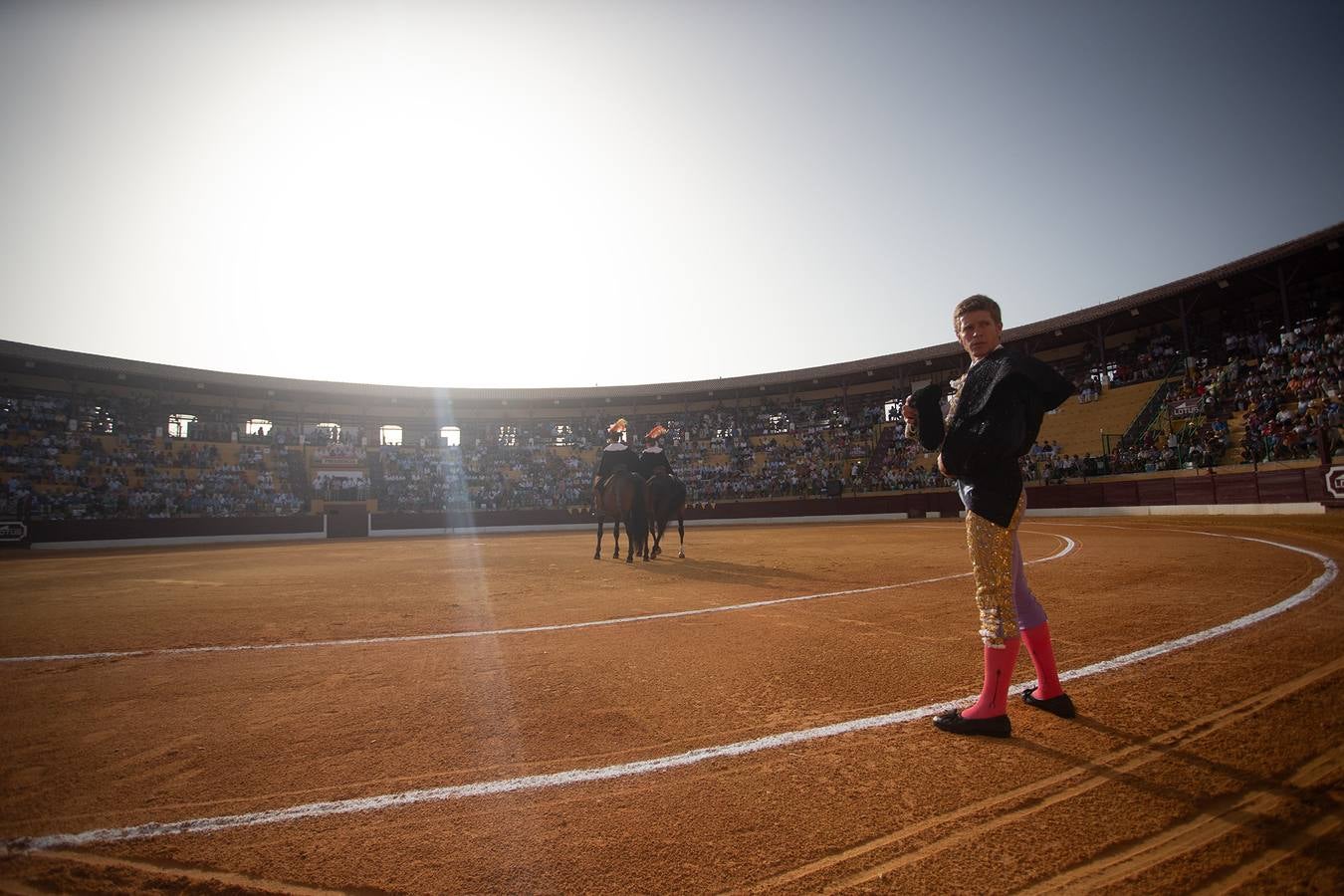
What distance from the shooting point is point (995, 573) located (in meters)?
2.89

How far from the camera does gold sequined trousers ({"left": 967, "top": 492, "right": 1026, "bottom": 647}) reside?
2.85 m

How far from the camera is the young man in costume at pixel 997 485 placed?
9.06 ft

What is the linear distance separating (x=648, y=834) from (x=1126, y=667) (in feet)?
9.90

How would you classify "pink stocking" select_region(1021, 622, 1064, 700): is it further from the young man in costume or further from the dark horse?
the dark horse

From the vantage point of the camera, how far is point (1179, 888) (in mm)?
1564

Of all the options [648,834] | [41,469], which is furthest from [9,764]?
[41,469]

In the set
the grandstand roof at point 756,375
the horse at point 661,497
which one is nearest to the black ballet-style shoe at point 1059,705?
the horse at point 661,497

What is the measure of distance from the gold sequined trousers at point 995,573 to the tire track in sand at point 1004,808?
2.04 feet

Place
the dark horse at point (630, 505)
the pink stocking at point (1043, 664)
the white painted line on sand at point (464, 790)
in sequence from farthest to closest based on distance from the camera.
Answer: the dark horse at point (630, 505) < the pink stocking at point (1043, 664) < the white painted line on sand at point (464, 790)

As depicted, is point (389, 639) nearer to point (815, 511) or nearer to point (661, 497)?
point (661, 497)

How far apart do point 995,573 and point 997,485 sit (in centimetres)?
43

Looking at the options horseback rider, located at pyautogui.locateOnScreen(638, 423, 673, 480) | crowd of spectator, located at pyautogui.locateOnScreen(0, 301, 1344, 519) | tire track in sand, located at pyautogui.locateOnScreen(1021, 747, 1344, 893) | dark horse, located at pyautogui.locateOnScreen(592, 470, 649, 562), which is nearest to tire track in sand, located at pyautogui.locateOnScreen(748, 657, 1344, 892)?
tire track in sand, located at pyautogui.locateOnScreen(1021, 747, 1344, 893)

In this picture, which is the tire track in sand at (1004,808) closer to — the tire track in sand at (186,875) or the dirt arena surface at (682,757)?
the dirt arena surface at (682,757)

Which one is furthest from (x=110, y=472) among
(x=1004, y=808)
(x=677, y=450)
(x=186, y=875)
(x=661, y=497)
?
(x=1004, y=808)
